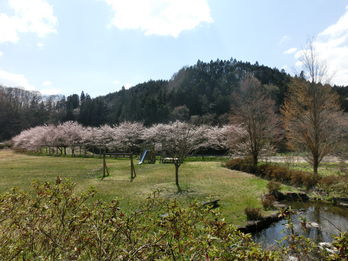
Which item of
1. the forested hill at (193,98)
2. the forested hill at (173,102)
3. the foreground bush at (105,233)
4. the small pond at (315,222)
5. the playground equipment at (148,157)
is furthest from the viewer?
the forested hill at (173,102)

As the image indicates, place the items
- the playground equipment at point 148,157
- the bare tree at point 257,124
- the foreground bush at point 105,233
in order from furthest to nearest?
the playground equipment at point 148,157 → the bare tree at point 257,124 → the foreground bush at point 105,233

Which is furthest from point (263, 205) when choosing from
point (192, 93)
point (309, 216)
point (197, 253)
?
point (192, 93)

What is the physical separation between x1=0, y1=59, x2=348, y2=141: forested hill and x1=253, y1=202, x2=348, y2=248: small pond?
111 feet

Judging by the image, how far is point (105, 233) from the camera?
2.41 metres

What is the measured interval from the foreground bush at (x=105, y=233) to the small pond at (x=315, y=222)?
4.34 meters

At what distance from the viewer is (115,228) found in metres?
2.33

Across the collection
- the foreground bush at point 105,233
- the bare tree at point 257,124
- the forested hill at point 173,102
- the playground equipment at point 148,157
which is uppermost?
the forested hill at point 173,102

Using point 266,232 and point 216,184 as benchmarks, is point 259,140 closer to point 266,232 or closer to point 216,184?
point 216,184

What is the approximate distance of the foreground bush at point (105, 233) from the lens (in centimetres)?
211

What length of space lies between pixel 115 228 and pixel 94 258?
372 mm

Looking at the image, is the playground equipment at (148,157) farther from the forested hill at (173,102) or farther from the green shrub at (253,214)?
the green shrub at (253,214)

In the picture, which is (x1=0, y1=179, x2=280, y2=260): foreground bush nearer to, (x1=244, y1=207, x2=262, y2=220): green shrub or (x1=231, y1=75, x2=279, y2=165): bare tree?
(x1=244, y1=207, x2=262, y2=220): green shrub

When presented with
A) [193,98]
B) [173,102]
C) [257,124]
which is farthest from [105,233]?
[173,102]

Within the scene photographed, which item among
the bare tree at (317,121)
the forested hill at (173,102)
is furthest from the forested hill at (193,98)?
the bare tree at (317,121)
